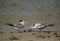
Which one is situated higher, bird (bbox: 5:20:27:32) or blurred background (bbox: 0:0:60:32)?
blurred background (bbox: 0:0:60:32)

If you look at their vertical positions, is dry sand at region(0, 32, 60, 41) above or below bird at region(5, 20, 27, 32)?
below

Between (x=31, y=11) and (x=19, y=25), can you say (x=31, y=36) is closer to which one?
(x=19, y=25)

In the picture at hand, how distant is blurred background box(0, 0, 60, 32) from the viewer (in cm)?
187

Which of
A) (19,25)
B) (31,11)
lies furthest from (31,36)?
(31,11)

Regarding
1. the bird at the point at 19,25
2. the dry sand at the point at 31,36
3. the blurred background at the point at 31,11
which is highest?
the blurred background at the point at 31,11

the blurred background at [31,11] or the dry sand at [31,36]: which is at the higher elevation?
the blurred background at [31,11]

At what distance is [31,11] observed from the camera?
6.23 feet

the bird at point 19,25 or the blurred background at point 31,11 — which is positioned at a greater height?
the blurred background at point 31,11

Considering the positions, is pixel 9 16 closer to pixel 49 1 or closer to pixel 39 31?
pixel 39 31

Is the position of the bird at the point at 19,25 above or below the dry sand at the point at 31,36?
above

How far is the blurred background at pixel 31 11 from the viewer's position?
1.87 meters

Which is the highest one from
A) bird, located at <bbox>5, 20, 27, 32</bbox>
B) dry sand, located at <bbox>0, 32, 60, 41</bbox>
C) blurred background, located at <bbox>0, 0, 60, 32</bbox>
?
blurred background, located at <bbox>0, 0, 60, 32</bbox>

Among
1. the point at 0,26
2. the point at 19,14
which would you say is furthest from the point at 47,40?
the point at 0,26

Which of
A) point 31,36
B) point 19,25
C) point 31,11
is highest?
point 31,11
